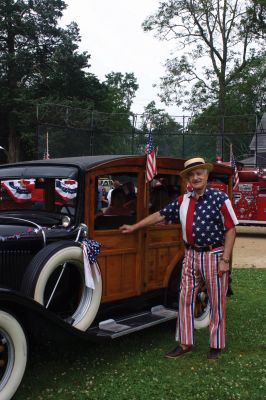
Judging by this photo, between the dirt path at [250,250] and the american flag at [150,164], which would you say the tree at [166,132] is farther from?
the american flag at [150,164]

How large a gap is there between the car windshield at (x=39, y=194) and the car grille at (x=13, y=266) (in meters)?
0.60

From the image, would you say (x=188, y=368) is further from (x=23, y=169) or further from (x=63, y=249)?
(x=23, y=169)

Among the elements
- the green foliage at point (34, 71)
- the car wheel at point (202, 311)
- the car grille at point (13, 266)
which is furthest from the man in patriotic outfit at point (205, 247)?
the green foliage at point (34, 71)

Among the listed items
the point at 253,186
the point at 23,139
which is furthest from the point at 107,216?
the point at 23,139

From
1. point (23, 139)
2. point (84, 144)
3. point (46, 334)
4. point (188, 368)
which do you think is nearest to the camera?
point (46, 334)

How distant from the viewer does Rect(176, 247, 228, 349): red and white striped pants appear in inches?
178

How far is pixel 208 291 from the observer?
462 centimetres

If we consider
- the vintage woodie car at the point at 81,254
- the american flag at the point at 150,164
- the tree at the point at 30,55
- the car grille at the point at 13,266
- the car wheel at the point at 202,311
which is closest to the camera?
the vintage woodie car at the point at 81,254

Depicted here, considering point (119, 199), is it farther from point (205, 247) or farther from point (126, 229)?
point (205, 247)

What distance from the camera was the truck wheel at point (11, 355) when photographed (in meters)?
3.52

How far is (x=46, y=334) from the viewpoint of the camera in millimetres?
3844

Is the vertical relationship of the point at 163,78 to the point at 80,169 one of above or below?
above

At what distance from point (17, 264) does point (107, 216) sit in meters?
1.02

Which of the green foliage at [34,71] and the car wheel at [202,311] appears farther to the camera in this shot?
the green foliage at [34,71]
